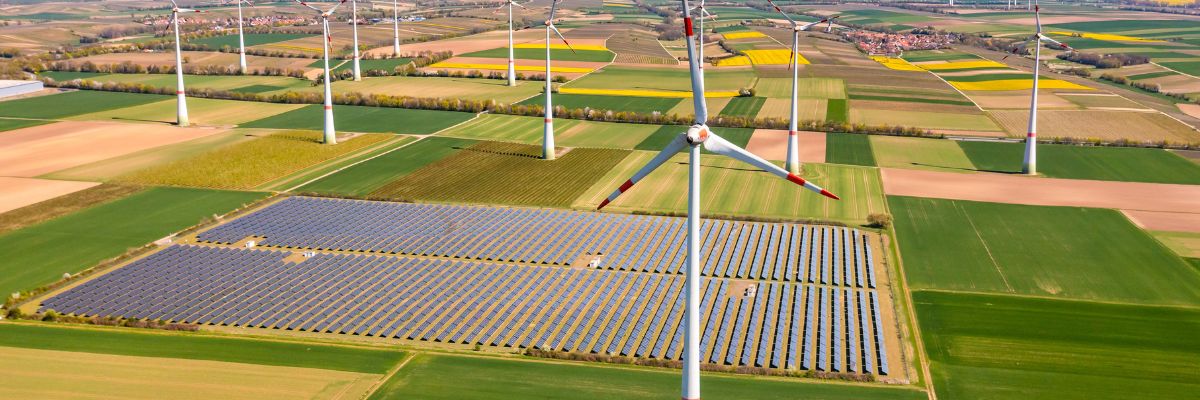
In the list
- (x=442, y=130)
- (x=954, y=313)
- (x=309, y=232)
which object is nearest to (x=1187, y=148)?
(x=954, y=313)

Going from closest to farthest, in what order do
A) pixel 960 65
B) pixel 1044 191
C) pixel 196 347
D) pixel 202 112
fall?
pixel 196 347, pixel 1044 191, pixel 202 112, pixel 960 65

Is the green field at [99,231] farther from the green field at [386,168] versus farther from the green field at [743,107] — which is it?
the green field at [743,107]

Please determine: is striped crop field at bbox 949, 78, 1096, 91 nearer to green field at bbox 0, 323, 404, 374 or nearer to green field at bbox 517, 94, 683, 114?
green field at bbox 517, 94, 683, 114

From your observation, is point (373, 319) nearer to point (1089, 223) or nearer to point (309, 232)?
point (309, 232)

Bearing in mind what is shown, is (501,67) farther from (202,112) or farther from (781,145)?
(781,145)

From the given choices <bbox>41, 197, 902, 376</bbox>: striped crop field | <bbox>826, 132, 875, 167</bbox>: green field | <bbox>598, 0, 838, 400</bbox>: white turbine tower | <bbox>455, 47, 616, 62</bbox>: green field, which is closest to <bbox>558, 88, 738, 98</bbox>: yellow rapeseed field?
<bbox>826, 132, 875, 167</bbox>: green field

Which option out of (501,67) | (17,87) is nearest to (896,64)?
(501,67)
